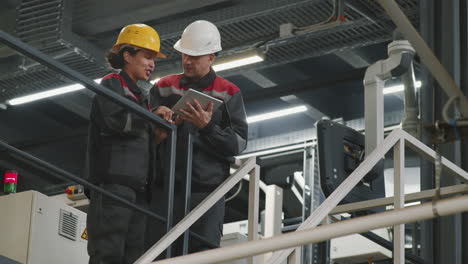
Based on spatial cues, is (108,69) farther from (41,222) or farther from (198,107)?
(198,107)

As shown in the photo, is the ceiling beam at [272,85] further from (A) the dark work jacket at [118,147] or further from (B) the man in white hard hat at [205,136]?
(A) the dark work jacket at [118,147]

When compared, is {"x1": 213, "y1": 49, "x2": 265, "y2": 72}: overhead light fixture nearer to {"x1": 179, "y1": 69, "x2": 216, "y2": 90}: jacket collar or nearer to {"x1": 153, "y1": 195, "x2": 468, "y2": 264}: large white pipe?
{"x1": 179, "y1": 69, "x2": 216, "y2": 90}: jacket collar

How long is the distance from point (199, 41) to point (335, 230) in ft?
10.2

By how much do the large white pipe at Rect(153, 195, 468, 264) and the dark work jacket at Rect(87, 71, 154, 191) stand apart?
1768 millimetres

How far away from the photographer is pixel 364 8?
30.3 feet

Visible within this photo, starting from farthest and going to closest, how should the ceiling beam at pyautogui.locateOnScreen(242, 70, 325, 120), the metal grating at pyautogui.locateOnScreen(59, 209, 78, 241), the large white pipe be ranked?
the ceiling beam at pyautogui.locateOnScreen(242, 70, 325, 120) < the metal grating at pyautogui.locateOnScreen(59, 209, 78, 241) < the large white pipe

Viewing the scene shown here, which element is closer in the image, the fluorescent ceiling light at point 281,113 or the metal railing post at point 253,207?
the metal railing post at point 253,207

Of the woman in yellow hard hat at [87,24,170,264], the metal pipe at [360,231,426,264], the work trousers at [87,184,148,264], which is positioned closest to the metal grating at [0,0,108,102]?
the woman in yellow hard hat at [87,24,170,264]

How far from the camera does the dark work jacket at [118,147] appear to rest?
201 inches

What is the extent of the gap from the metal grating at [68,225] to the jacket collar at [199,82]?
44.0 inches

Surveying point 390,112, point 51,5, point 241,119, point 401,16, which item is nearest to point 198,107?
point 241,119

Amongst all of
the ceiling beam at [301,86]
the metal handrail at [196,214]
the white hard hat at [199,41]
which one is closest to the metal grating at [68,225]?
the white hard hat at [199,41]

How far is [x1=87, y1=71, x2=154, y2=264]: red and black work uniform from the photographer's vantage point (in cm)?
502

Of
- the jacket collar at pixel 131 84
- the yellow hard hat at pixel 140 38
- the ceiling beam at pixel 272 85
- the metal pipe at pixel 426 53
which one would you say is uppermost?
the ceiling beam at pixel 272 85
